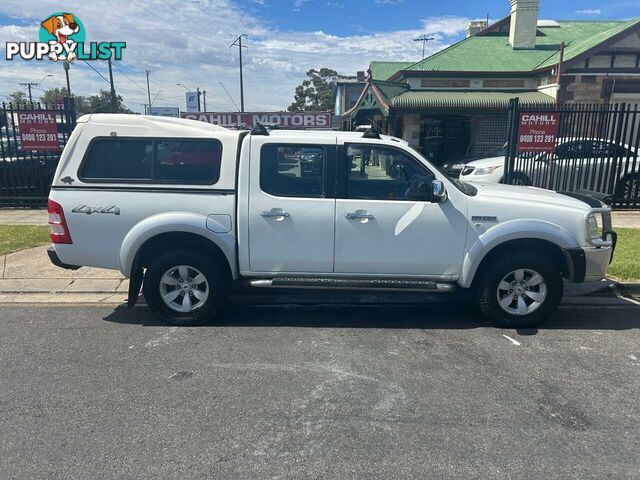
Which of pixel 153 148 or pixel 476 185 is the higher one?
pixel 153 148

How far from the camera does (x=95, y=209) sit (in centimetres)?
466

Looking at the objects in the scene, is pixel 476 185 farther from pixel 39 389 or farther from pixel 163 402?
pixel 39 389

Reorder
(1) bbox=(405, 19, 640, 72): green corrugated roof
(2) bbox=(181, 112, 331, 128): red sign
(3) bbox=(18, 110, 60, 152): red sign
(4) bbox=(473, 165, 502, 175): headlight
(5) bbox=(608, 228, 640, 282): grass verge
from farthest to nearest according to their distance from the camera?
(1) bbox=(405, 19, 640, 72): green corrugated roof → (2) bbox=(181, 112, 331, 128): red sign → (4) bbox=(473, 165, 502, 175): headlight → (3) bbox=(18, 110, 60, 152): red sign → (5) bbox=(608, 228, 640, 282): grass verge

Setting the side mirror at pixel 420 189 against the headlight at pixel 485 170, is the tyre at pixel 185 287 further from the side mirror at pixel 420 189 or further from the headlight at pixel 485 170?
the headlight at pixel 485 170

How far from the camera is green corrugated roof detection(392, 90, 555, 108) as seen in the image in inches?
776

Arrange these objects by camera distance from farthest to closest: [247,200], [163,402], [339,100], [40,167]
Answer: [339,100] < [40,167] < [247,200] < [163,402]

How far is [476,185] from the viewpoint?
218 inches

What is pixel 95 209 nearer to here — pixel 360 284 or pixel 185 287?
pixel 185 287

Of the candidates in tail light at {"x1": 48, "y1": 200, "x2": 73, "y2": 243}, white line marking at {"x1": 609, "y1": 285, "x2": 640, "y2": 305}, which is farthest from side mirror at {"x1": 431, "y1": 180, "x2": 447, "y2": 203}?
tail light at {"x1": 48, "y1": 200, "x2": 73, "y2": 243}

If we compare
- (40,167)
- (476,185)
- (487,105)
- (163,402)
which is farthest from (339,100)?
(163,402)

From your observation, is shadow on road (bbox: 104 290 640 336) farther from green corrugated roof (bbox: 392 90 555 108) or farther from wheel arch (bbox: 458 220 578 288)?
green corrugated roof (bbox: 392 90 555 108)

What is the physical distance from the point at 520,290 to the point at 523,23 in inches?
904

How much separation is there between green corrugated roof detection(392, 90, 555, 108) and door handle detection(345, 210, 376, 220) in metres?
15.8

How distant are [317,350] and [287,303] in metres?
1.36
